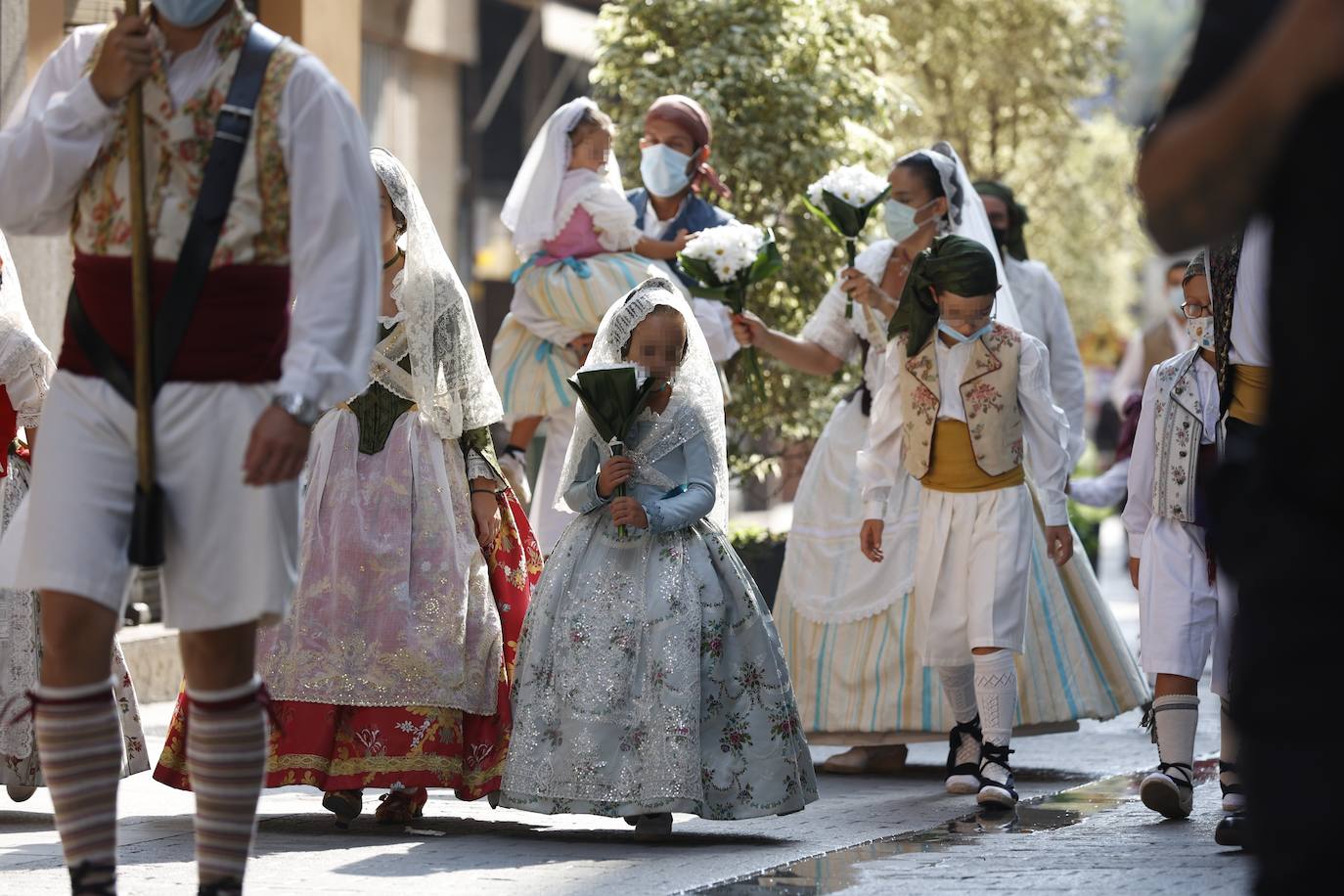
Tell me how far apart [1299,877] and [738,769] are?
3705 mm

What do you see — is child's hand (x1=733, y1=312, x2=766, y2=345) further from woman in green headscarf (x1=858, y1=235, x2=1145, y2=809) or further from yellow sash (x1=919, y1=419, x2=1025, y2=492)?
yellow sash (x1=919, y1=419, x2=1025, y2=492)

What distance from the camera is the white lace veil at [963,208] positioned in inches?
322

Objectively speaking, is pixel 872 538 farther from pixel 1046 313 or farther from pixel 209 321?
pixel 209 321

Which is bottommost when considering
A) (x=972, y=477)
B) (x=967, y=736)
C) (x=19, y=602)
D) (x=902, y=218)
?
(x=967, y=736)

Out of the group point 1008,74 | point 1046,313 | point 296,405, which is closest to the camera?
point 296,405

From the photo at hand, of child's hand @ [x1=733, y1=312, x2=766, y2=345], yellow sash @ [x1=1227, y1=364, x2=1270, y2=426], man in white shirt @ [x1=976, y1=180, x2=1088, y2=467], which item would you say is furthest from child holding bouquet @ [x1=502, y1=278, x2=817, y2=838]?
man in white shirt @ [x1=976, y1=180, x2=1088, y2=467]

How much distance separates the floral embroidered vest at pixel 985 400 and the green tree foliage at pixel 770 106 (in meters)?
3.77

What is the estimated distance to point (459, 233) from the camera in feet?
66.4

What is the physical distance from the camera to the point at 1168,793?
21.5 feet

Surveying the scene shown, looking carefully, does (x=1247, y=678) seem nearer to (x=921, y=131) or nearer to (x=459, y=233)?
(x=921, y=131)

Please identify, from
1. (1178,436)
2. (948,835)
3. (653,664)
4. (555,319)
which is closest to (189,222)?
(653,664)

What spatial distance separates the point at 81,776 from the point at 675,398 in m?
2.82

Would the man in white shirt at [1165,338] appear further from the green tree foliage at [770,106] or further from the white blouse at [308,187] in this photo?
the white blouse at [308,187]

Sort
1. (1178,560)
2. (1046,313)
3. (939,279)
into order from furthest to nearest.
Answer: (1046,313), (939,279), (1178,560)
